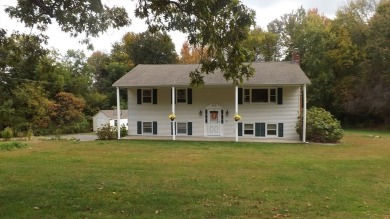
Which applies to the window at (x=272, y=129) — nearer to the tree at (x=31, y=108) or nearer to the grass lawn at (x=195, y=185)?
the grass lawn at (x=195, y=185)

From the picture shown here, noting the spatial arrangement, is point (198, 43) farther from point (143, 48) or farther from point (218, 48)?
point (143, 48)

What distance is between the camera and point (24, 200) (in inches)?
297

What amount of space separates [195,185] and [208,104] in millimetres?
15971

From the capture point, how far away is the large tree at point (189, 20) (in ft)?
26.3

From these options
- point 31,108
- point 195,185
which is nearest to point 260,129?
point 195,185

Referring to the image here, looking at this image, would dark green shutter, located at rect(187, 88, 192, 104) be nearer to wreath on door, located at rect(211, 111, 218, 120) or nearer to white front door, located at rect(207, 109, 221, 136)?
white front door, located at rect(207, 109, 221, 136)

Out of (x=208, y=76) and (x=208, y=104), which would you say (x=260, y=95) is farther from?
(x=208, y=76)

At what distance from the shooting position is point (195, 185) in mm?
9312

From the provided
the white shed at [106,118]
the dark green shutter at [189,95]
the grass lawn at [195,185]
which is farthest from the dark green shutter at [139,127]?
the white shed at [106,118]

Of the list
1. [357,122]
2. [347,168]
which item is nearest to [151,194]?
[347,168]

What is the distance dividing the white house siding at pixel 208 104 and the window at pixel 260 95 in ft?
0.88

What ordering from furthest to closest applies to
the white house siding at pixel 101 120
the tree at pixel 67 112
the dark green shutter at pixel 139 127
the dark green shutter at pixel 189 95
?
the white house siding at pixel 101 120 < the tree at pixel 67 112 < the dark green shutter at pixel 139 127 < the dark green shutter at pixel 189 95

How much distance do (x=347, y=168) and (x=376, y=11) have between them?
31.7 m

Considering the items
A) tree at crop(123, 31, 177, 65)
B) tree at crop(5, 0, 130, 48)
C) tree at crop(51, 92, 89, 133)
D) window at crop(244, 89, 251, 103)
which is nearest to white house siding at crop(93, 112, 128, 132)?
tree at crop(51, 92, 89, 133)
